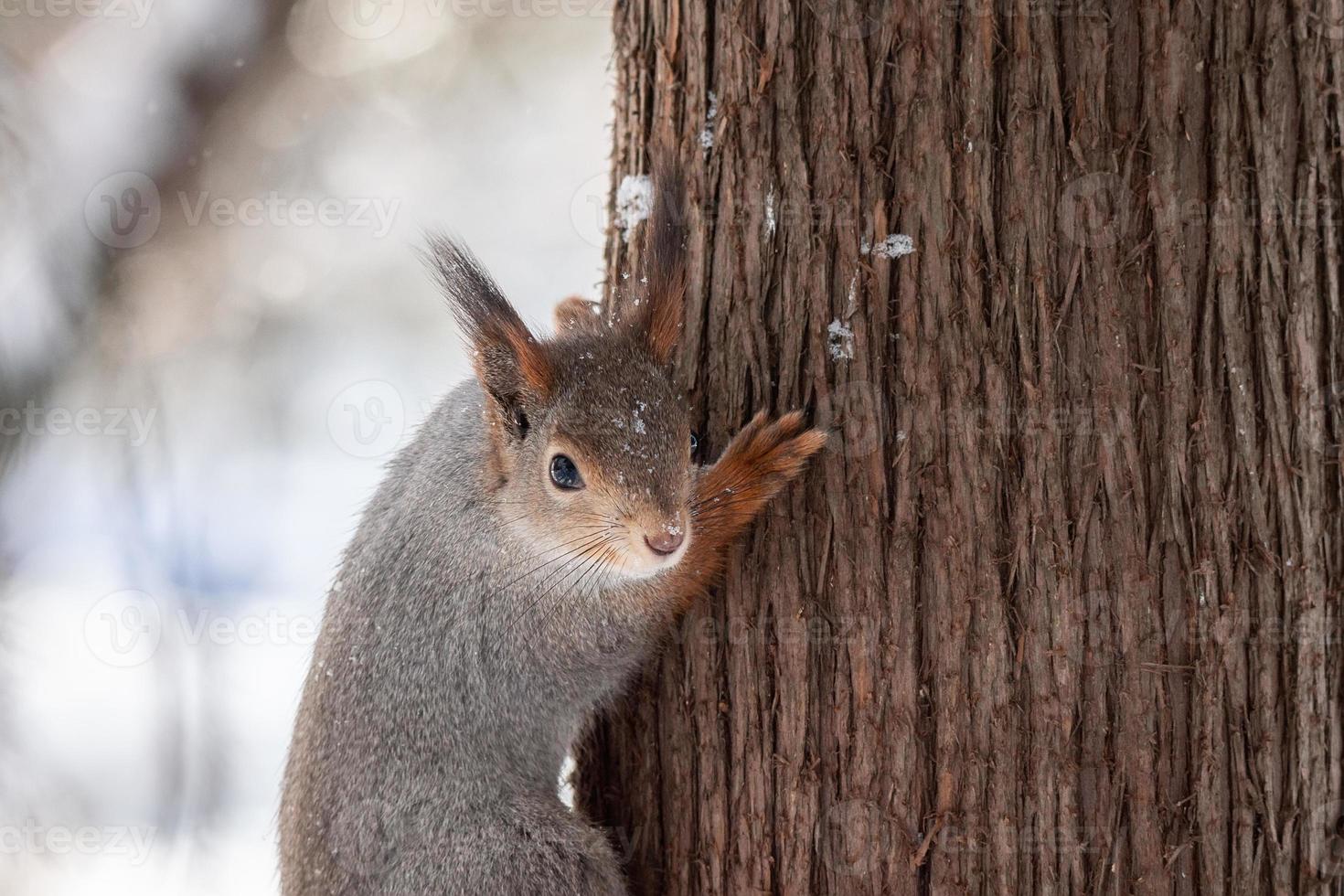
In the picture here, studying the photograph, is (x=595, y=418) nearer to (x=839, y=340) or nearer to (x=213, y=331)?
(x=839, y=340)

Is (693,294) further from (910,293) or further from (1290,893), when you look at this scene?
(1290,893)

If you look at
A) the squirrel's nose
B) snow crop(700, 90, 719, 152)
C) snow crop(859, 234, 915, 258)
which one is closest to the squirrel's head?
the squirrel's nose

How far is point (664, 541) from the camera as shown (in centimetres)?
213

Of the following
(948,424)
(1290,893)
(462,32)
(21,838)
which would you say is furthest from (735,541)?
(462,32)

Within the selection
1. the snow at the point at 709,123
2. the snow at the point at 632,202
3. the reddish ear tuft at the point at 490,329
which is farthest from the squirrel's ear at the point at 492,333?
the snow at the point at 709,123

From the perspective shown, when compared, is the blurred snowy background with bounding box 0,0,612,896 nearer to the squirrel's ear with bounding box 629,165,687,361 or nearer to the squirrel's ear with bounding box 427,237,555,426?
the squirrel's ear with bounding box 629,165,687,361

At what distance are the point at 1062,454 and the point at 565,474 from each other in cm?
104

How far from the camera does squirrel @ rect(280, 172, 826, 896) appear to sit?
7.36ft

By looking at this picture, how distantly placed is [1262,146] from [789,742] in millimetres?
1477

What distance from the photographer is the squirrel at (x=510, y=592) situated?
7.36ft

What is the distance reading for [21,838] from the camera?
3.02 m

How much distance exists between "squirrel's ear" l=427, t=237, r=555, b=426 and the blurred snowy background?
697mm

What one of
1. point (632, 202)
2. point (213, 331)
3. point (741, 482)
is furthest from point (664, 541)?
point (213, 331)

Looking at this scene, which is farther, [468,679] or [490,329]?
[468,679]
